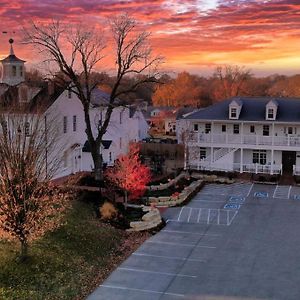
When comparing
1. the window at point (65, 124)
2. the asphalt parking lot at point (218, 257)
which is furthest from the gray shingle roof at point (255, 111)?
the window at point (65, 124)

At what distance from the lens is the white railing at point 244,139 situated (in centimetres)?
4241

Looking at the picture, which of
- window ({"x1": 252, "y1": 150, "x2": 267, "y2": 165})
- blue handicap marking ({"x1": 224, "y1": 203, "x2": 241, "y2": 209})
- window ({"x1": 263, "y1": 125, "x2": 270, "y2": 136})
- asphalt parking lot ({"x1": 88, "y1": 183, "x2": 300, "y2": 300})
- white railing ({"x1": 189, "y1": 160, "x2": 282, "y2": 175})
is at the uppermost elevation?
window ({"x1": 263, "y1": 125, "x2": 270, "y2": 136})

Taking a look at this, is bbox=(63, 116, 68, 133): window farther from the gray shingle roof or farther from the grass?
the grass

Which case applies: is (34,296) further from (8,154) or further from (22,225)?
(8,154)

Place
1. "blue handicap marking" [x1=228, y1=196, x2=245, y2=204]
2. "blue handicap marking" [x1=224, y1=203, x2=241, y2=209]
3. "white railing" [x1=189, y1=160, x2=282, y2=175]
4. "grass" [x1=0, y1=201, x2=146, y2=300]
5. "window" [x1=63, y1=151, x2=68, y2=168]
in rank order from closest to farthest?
"grass" [x1=0, y1=201, x2=146, y2=300] → "blue handicap marking" [x1=224, y1=203, x2=241, y2=209] → "blue handicap marking" [x1=228, y1=196, x2=245, y2=204] → "window" [x1=63, y1=151, x2=68, y2=168] → "white railing" [x1=189, y1=160, x2=282, y2=175]

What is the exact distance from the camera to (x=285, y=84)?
145 m

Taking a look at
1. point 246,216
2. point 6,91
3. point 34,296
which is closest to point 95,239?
point 34,296

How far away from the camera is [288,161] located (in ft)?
144

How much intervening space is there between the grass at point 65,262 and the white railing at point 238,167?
697 inches

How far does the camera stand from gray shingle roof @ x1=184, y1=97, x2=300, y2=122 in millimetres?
43375

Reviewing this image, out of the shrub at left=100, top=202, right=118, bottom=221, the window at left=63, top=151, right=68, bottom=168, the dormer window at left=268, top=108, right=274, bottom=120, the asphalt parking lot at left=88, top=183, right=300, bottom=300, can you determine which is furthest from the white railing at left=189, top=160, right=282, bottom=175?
the shrub at left=100, top=202, right=118, bottom=221

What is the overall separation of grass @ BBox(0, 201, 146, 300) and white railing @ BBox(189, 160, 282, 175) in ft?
58.1

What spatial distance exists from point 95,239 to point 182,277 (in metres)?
5.84

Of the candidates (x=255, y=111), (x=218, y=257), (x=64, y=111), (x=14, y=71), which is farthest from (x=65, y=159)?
(x=218, y=257)
